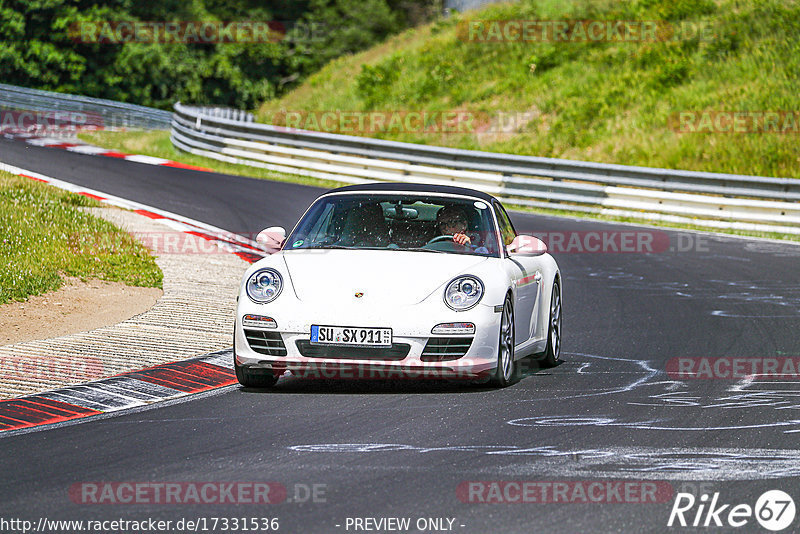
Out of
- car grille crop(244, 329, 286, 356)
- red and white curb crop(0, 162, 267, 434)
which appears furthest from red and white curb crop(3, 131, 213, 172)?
car grille crop(244, 329, 286, 356)

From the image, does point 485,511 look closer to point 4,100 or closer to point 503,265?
point 503,265

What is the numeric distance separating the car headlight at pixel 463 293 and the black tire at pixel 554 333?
5.36ft

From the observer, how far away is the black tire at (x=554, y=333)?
31.2 feet

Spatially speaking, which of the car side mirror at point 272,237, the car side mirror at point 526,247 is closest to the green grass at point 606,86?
the car side mirror at point 526,247

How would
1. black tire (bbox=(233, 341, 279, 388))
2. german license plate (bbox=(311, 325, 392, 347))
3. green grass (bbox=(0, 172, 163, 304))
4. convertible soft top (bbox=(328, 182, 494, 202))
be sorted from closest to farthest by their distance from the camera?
german license plate (bbox=(311, 325, 392, 347)), black tire (bbox=(233, 341, 279, 388)), convertible soft top (bbox=(328, 182, 494, 202)), green grass (bbox=(0, 172, 163, 304))

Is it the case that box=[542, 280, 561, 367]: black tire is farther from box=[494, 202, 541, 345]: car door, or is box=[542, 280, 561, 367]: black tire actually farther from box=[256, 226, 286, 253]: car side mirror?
box=[256, 226, 286, 253]: car side mirror

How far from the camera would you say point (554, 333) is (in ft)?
31.8

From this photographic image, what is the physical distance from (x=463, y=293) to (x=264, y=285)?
4.26ft

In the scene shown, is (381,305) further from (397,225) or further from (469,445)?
(469,445)

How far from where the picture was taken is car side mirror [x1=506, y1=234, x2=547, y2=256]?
879 cm

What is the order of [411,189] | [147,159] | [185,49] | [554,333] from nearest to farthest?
[411,189], [554,333], [147,159], [185,49]

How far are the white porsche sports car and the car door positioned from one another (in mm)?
22

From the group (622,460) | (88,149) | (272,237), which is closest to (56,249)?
(272,237)

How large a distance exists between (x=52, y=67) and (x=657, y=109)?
Answer: 25.3 metres
